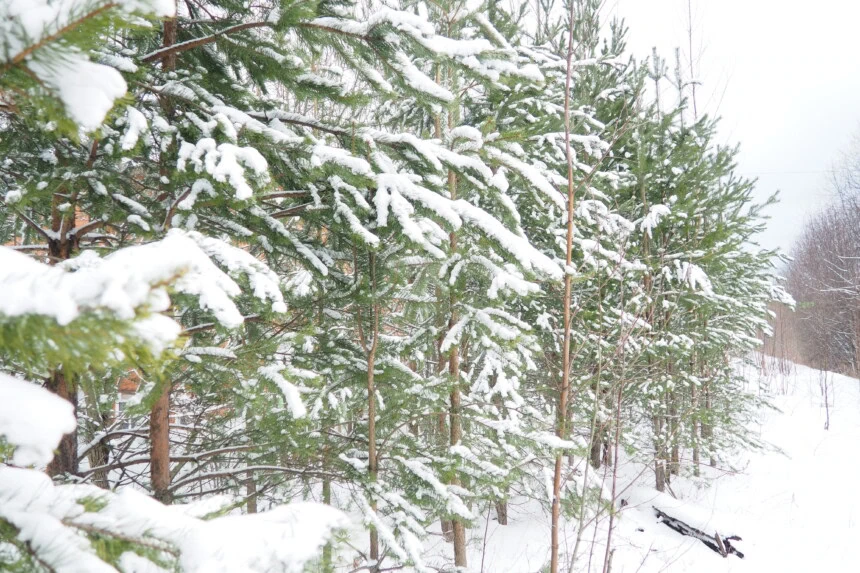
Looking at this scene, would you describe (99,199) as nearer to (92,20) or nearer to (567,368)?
(92,20)

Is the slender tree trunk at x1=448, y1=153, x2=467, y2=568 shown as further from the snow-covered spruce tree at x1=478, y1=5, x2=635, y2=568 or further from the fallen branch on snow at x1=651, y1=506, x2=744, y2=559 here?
the fallen branch on snow at x1=651, y1=506, x2=744, y2=559

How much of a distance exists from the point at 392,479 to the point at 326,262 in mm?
2055

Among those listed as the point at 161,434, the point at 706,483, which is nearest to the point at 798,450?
the point at 706,483

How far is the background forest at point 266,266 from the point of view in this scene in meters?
0.92

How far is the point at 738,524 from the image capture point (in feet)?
28.0

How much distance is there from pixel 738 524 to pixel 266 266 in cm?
1002

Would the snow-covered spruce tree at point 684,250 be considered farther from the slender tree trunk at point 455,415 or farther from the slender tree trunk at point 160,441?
the slender tree trunk at point 160,441

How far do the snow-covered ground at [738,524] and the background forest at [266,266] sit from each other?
1.06m

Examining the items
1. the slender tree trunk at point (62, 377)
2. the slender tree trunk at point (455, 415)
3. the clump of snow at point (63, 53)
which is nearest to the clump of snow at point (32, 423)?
the clump of snow at point (63, 53)

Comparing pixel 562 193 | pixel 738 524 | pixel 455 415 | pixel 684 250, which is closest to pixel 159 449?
pixel 455 415

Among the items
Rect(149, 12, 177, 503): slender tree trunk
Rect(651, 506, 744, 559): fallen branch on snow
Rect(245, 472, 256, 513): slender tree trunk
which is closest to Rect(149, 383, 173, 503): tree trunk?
Rect(149, 12, 177, 503): slender tree trunk

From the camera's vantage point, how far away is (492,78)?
297 centimetres

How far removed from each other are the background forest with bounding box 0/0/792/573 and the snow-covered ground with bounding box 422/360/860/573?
1.06 metres

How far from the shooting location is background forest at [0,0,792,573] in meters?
0.92
